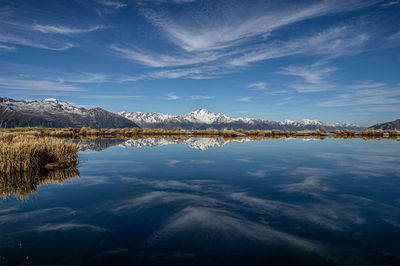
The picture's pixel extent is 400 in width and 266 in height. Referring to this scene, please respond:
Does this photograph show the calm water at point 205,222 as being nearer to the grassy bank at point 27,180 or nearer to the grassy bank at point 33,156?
the grassy bank at point 27,180

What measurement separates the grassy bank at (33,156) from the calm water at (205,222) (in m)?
3.11

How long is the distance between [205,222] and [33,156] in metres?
12.4

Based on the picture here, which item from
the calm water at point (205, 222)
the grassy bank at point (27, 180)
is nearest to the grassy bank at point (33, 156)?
the grassy bank at point (27, 180)

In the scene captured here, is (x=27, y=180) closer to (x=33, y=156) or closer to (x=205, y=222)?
(x=33, y=156)

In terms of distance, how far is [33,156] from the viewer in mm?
13953

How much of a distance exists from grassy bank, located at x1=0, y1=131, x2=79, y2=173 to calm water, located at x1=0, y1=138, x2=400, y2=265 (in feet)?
10.2

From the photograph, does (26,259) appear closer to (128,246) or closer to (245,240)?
(128,246)

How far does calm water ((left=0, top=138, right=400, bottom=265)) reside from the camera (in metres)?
4.95

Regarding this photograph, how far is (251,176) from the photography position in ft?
41.7

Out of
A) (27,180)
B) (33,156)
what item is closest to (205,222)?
(27,180)

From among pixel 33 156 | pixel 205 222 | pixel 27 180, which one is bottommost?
pixel 205 222

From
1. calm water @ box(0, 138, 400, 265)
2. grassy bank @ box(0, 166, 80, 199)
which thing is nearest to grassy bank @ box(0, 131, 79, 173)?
grassy bank @ box(0, 166, 80, 199)

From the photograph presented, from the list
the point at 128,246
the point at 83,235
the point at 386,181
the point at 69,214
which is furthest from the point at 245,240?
the point at 386,181

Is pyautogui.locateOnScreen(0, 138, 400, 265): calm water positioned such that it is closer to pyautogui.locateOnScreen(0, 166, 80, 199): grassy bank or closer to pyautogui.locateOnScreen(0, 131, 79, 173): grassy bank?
pyautogui.locateOnScreen(0, 166, 80, 199): grassy bank
